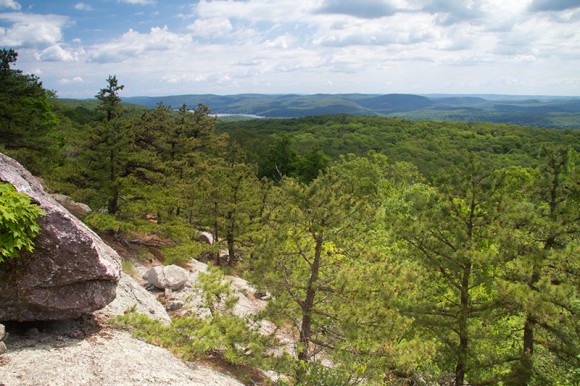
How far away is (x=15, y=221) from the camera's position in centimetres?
706

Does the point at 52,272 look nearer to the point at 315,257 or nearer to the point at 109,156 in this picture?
the point at 315,257

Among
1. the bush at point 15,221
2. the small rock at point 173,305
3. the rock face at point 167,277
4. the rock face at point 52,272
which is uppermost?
the bush at point 15,221

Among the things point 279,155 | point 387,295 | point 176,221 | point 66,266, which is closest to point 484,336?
point 387,295

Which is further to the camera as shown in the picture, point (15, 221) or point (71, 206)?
point (71, 206)

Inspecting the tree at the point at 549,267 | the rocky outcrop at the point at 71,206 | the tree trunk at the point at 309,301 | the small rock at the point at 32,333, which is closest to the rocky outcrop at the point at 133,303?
the small rock at the point at 32,333

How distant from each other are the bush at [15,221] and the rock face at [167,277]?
9.56m

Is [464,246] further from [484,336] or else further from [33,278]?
[33,278]

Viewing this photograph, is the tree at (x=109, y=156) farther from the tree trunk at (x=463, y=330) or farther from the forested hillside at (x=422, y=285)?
the tree trunk at (x=463, y=330)

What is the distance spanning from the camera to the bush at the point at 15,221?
22.9ft

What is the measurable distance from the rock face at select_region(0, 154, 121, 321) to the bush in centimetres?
34

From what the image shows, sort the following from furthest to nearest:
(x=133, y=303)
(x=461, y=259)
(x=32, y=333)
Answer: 1. (x=133, y=303)
2. (x=461, y=259)
3. (x=32, y=333)

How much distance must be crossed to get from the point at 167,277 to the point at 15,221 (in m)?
10.5

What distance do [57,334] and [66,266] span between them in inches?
66.8

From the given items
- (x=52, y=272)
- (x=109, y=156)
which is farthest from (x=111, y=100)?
(x=52, y=272)
